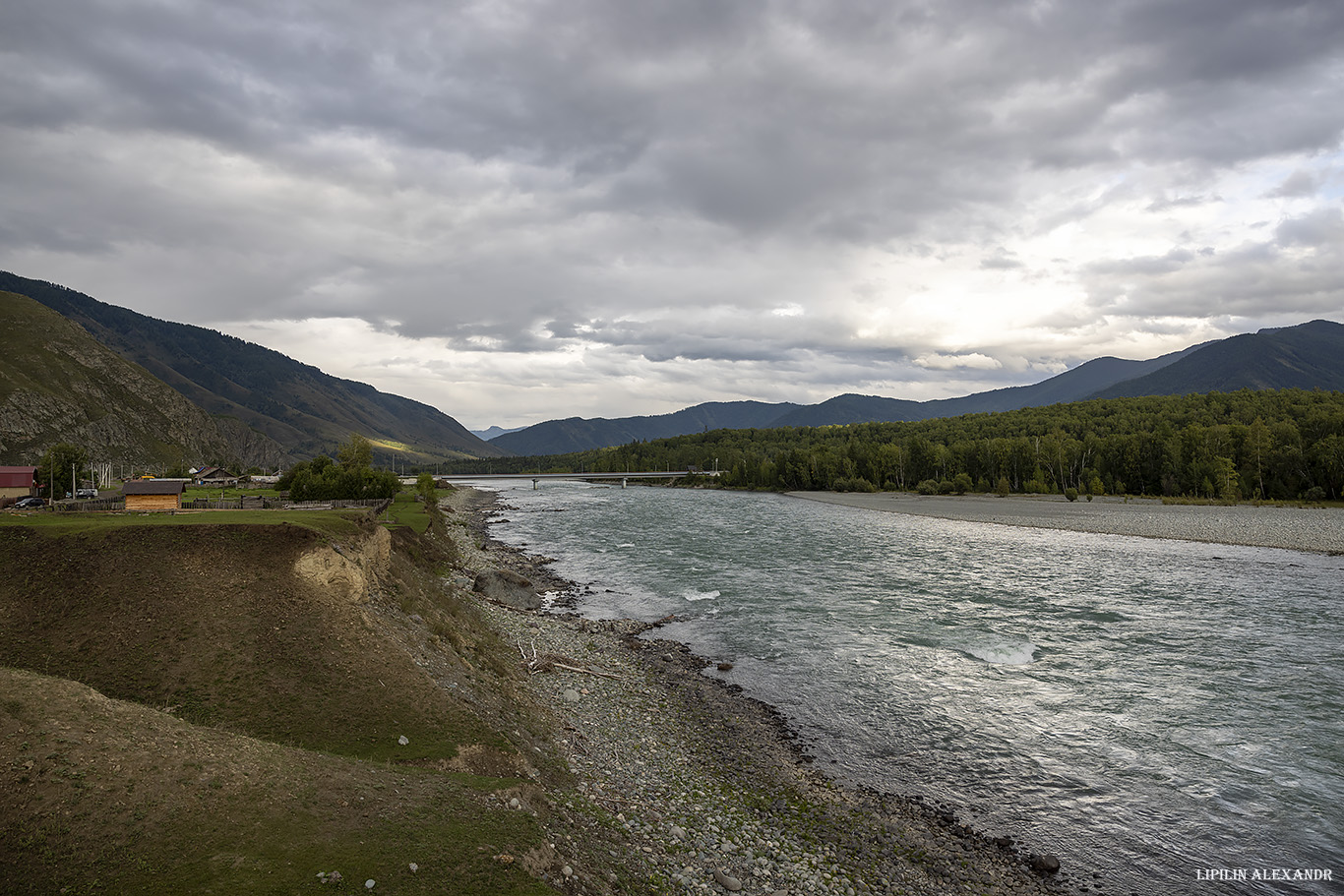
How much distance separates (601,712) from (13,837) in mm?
15849

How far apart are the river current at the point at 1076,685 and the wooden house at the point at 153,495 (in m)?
25.2

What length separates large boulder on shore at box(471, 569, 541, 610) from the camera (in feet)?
132

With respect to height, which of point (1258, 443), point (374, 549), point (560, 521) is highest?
point (1258, 443)

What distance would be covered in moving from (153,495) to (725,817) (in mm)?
38066

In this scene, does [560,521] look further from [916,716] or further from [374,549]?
[916,716]

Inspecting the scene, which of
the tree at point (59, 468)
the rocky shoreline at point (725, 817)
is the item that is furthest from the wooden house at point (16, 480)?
the rocky shoreline at point (725, 817)

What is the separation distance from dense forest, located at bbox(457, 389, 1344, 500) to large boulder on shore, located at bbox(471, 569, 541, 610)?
118713 mm

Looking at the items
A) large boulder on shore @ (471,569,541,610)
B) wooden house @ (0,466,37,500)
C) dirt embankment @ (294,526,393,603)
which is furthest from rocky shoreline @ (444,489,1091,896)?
wooden house @ (0,466,37,500)

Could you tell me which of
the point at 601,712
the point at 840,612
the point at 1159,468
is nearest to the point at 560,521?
the point at 840,612

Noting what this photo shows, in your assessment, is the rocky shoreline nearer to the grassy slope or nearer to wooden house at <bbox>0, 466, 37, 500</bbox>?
the grassy slope

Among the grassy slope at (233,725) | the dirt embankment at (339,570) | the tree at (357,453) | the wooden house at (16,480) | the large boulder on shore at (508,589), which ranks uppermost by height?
the tree at (357,453)

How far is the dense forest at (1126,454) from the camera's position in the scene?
10181cm

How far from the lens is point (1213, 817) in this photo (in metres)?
16.9

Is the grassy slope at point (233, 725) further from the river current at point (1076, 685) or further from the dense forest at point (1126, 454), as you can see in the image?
the dense forest at point (1126, 454)
